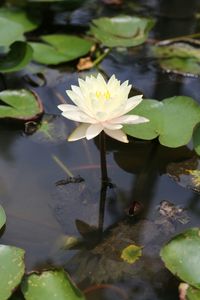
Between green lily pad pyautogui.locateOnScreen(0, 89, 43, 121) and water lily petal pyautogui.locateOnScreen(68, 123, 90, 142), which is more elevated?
water lily petal pyautogui.locateOnScreen(68, 123, 90, 142)

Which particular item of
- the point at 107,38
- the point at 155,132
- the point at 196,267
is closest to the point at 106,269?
the point at 196,267

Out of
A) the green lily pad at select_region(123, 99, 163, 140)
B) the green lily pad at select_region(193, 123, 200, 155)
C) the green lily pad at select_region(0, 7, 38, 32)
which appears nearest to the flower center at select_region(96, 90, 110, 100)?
the green lily pad at select_region(123, 99, 163, 140)

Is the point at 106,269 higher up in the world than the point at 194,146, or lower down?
lower down

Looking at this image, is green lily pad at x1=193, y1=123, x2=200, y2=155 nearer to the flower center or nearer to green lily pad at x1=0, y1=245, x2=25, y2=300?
the flower center

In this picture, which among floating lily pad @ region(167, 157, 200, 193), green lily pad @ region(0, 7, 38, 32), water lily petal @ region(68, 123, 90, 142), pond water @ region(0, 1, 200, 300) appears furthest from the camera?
green lily pad @ region(0, 7, 38, 32)

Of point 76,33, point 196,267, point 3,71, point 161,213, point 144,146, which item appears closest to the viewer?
point 196,267

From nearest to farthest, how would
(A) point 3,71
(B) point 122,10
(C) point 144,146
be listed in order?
(C) point 144,146, (A) point 3,71, (B) point 122,10

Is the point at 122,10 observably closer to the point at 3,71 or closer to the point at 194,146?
the point at 3,71

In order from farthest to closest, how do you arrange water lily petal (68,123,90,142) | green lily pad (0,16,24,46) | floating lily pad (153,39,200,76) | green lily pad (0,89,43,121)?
floating lily pad (153,39,200,76) → green lily pad (0,16,24,46) → green lily pad (0,89,43,121) → water lily petal (68,123,90,142)
